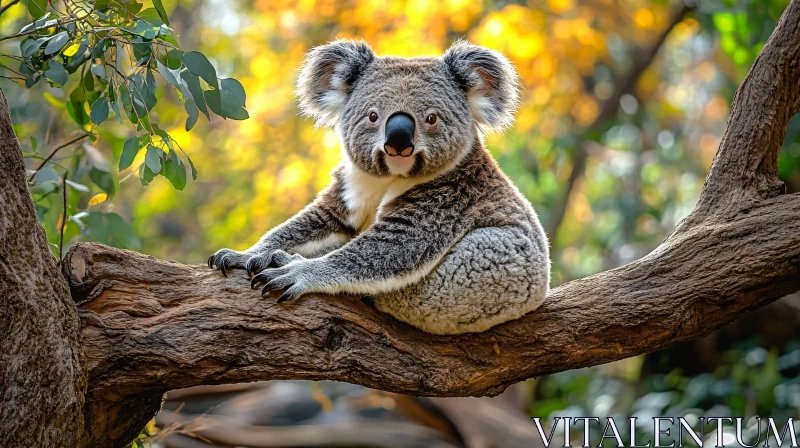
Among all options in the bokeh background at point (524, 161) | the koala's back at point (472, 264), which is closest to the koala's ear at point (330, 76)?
the koala's back at point (472, 264)

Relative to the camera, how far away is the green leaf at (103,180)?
11.1ft

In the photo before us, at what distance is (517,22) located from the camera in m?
6.46

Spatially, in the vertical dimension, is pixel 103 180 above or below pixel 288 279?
above

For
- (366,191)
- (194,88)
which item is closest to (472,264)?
(366,191)

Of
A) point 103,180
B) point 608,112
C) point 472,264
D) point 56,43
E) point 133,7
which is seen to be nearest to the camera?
point 56,43

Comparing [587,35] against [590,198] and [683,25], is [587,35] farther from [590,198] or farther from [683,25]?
[590,198]

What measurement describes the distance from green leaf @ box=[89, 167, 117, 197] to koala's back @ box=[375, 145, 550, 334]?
1.38m

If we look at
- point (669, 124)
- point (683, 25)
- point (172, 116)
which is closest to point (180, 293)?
point (172, 116)

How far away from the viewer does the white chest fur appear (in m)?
3.12

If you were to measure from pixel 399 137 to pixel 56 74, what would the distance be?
1234 millimetres

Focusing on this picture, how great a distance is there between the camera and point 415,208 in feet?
9.70

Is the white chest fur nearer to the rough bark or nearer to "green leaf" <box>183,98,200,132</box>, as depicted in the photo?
"green leaf" <box>183,98,200,132</box>

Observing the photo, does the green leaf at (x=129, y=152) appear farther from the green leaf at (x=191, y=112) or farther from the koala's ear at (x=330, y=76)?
the koala's ear at (x=330, y=76)

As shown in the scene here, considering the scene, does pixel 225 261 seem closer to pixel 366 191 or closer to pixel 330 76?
pixel 366 191
